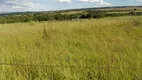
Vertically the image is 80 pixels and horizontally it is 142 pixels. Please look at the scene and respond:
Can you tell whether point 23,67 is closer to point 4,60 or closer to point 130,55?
point 4,60

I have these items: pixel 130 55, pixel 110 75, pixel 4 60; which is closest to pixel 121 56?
pixel 130 55

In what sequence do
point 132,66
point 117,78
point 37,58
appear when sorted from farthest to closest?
point 37,58 < point 132,66 < point 117,78

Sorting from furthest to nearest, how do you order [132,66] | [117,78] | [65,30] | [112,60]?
1. [65,30]
2. [112,60]
3. [132,66]
4. [117,78]

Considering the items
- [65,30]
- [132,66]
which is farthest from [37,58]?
[65,30]

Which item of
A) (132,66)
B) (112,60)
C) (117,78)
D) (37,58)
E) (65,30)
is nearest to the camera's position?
(117,78)

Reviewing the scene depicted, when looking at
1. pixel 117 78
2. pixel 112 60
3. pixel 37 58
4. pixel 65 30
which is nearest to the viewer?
pixel 117 78

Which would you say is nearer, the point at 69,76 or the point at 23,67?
the point at 69,76

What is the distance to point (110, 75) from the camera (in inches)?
143

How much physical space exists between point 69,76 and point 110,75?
65 cm

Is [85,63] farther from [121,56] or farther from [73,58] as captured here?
[121,56]

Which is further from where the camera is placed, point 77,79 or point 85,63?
point 85,63

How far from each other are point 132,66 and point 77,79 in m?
1.02

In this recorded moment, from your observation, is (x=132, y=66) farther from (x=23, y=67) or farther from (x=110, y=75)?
(x=23, y=67)

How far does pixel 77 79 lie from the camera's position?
11.7 feet
